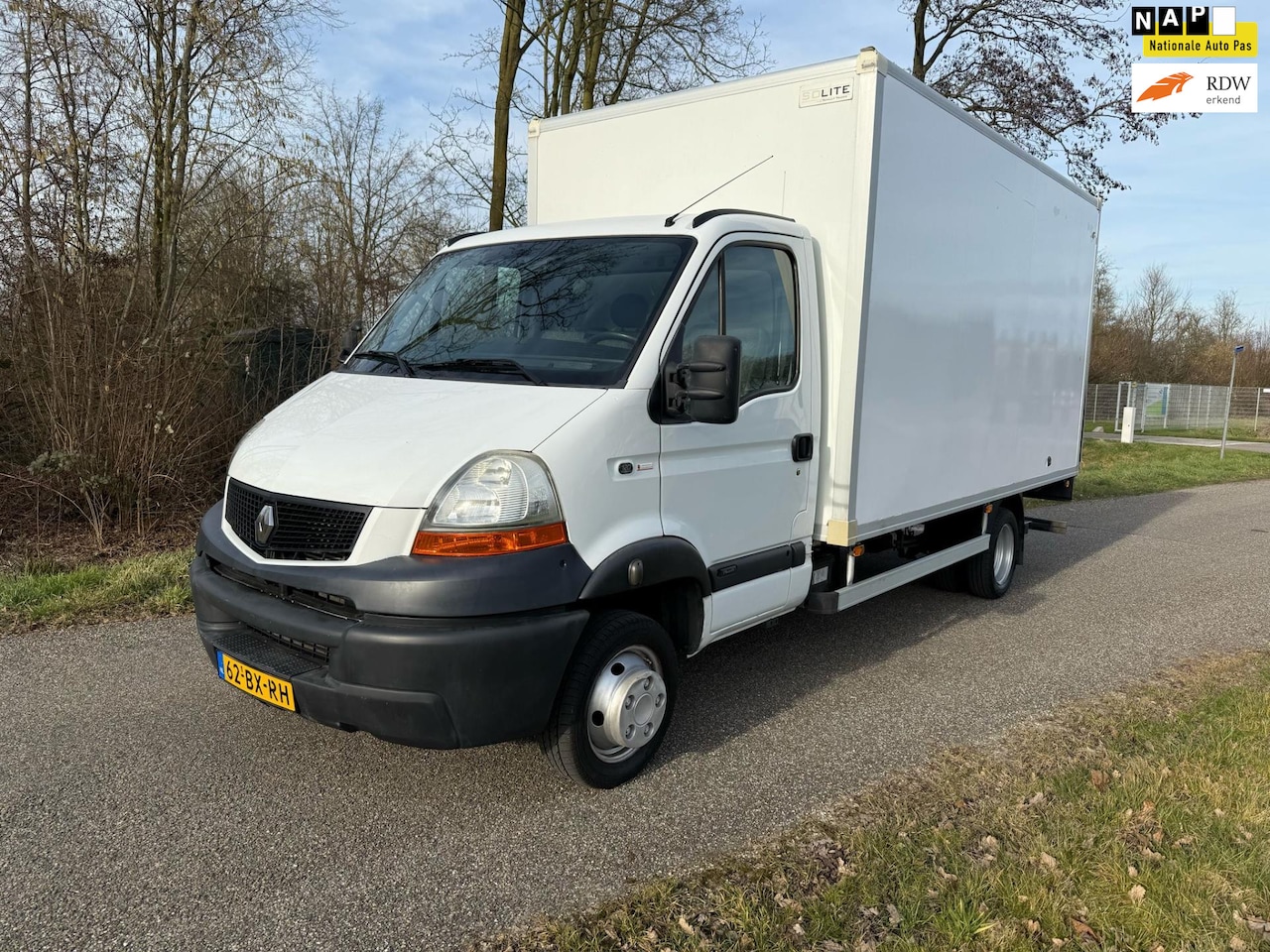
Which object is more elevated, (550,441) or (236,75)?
(236,75)

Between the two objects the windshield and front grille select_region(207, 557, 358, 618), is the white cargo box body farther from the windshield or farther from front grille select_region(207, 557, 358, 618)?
front grille select_region(207, 557, 358, 618)

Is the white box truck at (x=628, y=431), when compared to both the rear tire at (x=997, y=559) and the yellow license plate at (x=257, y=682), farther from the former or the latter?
the rear tire at (x=997, y=559)

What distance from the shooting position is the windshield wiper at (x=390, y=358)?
153 inches

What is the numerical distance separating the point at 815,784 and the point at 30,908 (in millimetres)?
2801

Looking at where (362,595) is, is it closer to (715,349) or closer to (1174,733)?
(715,349)

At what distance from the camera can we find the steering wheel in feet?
11.7

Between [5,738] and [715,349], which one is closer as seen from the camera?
[715,349]

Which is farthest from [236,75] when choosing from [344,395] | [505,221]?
[344,395]

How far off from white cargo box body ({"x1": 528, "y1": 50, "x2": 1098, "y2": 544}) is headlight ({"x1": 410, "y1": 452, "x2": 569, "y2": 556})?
1.90 metres

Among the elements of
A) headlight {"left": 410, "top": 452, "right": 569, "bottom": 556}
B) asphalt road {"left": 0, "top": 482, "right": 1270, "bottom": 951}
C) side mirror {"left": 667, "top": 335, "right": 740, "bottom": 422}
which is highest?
side mirror {"left": 667, "top": 335, "right": 740, "bottom": 422}

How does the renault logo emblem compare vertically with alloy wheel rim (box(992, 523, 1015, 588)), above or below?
above

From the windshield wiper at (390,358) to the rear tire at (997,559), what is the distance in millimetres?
4785

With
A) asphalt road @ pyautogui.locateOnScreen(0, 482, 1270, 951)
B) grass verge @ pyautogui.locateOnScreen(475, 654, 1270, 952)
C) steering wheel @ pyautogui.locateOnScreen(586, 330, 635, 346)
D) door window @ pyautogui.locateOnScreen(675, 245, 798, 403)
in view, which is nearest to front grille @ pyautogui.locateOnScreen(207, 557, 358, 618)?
asphalt road @ pyautogui.locateOnScreen(0, 482, 1270, 951)

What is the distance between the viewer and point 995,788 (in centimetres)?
369
